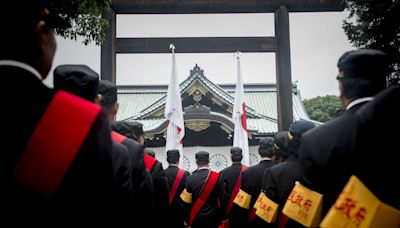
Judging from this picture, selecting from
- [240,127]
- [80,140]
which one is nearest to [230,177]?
[240,127]

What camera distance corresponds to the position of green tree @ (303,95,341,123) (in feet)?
145

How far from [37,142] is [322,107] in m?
46.0

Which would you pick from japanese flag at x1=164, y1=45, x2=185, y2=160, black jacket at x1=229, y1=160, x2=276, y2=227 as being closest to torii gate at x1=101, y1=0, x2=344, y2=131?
japanese flag at x1=164, y1=45, x2=185, y2=160

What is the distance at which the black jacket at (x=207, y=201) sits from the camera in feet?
25.3

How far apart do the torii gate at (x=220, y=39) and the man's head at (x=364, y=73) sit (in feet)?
26.7

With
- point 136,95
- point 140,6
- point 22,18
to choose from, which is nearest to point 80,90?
point 22,18

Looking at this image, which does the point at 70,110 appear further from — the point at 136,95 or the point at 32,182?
the point at 136,95

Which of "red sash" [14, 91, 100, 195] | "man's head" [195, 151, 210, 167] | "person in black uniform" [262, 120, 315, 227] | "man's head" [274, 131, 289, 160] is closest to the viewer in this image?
"red sash" [14, 91, 100, 195]

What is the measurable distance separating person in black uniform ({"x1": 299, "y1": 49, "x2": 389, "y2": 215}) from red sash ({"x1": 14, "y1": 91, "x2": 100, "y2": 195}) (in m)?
1.28

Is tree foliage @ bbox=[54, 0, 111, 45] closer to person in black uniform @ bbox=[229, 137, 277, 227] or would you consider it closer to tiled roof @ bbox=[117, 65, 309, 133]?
person in black uniform @ bbox=[229, 137, 277, 227]

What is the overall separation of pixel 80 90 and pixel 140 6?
8.41 meters

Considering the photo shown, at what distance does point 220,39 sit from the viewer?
11.3 metres

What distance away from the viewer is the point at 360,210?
1924 millimetres

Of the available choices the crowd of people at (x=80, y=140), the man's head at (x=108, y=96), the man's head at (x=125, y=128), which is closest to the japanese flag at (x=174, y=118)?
the man's head at (x=125, y=128)
